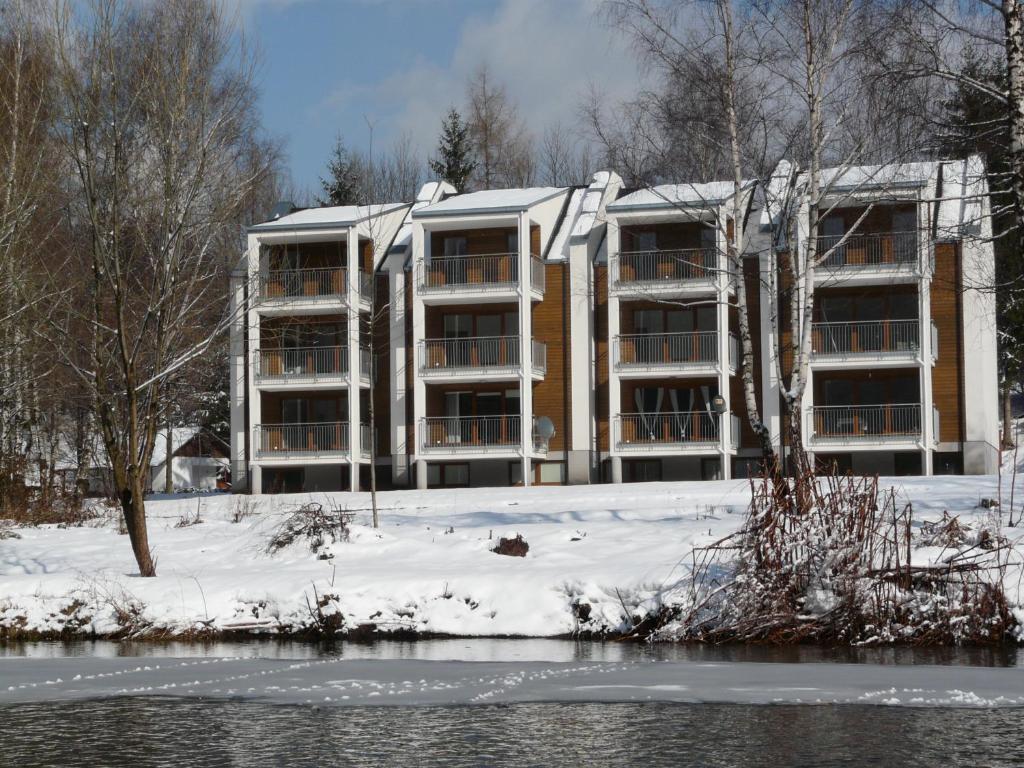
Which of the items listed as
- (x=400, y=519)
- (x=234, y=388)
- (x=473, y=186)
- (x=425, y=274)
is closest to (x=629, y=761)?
(x=400, y=519)

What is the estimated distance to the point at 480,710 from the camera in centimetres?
1002

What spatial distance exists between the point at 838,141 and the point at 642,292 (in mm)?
16670

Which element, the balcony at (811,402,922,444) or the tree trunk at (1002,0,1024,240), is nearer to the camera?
the tree trunk at (1002,0,1024,240)

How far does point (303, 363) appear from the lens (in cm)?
4369

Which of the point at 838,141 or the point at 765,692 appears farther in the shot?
the point at 838,141

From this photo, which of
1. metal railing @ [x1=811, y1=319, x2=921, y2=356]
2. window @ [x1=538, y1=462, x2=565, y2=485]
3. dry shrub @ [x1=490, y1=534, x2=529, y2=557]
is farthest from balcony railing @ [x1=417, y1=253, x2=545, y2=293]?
dry shrub @ [x1=490, y1=534, x2=529, y2=557]

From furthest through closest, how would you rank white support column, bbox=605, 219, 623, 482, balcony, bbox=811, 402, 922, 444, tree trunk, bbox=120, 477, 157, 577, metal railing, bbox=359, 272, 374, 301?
metal railing, bbox=359, 272, 374, 301
white support column, bbox=605, 219, 623, 482
balcony, bbox=811, 402, 922, 444
tree trunk, bbox=120, 477, 157, 577

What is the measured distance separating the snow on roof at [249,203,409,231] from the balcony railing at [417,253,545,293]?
243 centimetres

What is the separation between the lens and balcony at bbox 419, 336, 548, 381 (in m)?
42.0

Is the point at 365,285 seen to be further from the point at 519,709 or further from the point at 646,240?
the point at 519,709

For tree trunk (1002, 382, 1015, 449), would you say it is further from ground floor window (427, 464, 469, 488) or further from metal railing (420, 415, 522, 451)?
ground floor window (427, 464, 469, 488)

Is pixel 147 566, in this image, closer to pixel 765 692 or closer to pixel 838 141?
pixel 765 692

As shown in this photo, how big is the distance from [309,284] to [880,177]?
23075mm

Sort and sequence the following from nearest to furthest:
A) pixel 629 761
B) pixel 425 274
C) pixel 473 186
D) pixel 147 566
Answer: pixel 629 761 → pixel 147 566 → pixel 425 274 → pixel 473 186
